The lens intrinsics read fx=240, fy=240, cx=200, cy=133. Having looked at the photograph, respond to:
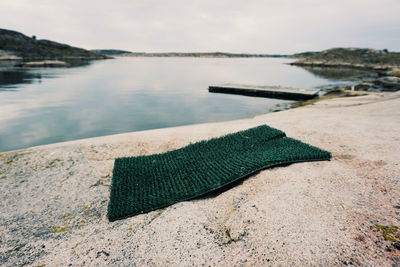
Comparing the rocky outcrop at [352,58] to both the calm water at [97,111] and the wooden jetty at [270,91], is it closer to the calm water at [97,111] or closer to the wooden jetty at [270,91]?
the wooden jetty at [270,91]

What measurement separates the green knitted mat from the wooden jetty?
1915 cm

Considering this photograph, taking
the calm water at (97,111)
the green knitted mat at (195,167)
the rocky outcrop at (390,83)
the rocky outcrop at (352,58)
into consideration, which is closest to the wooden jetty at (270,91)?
the calm water at (97,111)

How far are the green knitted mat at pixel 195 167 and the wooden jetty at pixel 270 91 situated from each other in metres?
19.1

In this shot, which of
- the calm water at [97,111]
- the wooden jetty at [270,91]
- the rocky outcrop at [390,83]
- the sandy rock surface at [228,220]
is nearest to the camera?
the sandy rock surface at [228,220]

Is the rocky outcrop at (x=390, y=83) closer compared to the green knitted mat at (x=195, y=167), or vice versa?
the green knitted mat at (x=195, y=167)

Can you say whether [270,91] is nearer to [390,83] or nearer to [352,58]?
[390,83]

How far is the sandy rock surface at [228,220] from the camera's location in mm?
2139

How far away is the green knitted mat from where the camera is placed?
3.19 meters

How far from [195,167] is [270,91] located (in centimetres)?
2176

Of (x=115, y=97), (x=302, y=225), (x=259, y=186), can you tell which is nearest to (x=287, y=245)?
(x=302, y=225)

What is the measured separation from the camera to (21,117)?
15312 mm

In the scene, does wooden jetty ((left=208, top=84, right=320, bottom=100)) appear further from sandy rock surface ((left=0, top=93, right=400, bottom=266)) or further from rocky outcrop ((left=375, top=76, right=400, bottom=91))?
sandy rock surface ((left=0, top=93, right=400, bottom=266))

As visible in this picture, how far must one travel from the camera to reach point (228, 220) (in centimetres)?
266

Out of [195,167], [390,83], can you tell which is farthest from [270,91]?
[195,167]
